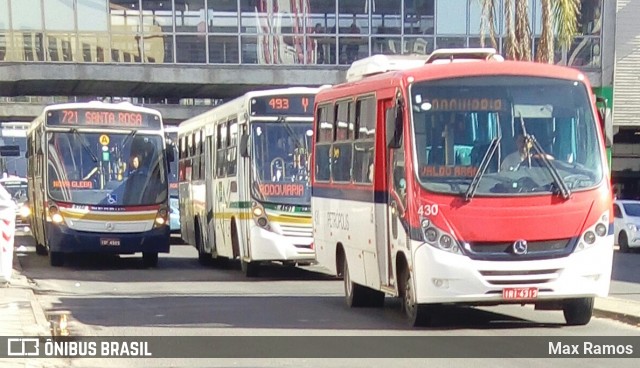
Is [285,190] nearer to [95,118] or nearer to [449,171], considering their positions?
[95,118]

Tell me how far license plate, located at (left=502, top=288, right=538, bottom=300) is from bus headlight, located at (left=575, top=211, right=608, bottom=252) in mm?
703

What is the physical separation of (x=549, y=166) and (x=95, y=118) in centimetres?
1420

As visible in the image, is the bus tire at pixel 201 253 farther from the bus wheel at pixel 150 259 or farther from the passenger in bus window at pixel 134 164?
the passenger in bus window at pixel 134 164

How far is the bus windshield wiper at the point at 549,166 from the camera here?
12.9 metres

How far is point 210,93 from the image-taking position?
4219 centimetres

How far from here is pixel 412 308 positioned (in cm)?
1342

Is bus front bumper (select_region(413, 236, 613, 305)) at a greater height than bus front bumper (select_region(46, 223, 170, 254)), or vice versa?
bus front bumper (select_region(413, 236, 613, 305))

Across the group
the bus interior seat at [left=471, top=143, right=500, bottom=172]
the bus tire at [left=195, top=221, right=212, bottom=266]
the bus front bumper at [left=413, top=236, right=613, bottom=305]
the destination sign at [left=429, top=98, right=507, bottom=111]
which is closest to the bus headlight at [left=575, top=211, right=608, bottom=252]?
the bus front bumper at [left=413, top=236, right=613, bottom=305]

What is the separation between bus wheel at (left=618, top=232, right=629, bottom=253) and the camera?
3559 cm

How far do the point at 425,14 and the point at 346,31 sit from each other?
Result: 8.94 ft

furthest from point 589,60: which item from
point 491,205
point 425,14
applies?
point 491,205

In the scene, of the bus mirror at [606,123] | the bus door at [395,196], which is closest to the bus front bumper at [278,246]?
the bus door at [395,196]

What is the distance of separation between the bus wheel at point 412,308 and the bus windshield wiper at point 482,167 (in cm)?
116

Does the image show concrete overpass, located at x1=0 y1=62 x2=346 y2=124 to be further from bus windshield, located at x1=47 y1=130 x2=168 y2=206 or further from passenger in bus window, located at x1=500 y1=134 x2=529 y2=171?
passenger in bus window, located at x1=500 y1=134 x2=529 y2=171
